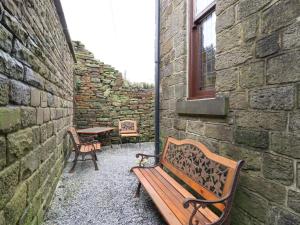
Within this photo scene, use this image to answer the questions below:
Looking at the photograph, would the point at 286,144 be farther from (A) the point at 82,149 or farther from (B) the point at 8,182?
(A) the point at 82,149

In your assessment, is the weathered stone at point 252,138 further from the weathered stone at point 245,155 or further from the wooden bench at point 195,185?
the wooden bench at point 195,185

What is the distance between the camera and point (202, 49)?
3078mm

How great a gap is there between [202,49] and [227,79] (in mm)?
954

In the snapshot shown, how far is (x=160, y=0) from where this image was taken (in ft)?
14.6

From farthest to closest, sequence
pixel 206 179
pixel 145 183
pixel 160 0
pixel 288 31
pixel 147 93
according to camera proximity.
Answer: pixel 147 93 → pixel 160 0 → pixel 145 183 → pixel 206 179 → pixel 288 31

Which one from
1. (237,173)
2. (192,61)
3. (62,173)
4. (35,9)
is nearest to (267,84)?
(237,173)

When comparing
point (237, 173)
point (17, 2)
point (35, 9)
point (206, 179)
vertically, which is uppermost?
point (35, 9)

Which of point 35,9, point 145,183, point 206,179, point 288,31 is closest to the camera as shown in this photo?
point 288,31

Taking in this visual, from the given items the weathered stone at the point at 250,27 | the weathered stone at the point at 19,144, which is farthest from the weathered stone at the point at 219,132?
the weathered stone at the point at 19,144

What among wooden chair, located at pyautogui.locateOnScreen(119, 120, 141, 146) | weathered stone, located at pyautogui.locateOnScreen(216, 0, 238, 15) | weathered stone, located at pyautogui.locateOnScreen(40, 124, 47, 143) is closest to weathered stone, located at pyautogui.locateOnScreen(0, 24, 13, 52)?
weathered stone, located at pyautogui.locateOnScreen(40, 124, 47, 143)

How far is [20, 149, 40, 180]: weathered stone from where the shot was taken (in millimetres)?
1921

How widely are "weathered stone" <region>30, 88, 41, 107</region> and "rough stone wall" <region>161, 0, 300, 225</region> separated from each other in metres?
1.81

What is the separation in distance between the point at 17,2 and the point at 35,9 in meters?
0.67

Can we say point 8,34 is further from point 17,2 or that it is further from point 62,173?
point 62,173
